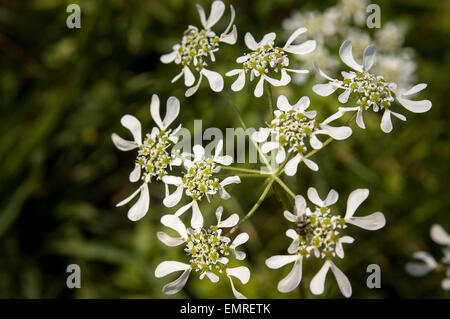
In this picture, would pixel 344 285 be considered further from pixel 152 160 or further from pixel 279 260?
pixel 152 160

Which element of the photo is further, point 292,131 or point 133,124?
point 133,124

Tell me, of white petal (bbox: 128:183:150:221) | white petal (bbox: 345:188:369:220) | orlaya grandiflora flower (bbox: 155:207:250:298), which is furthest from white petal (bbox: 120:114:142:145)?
white petal (bbox: 345:188:369:220)

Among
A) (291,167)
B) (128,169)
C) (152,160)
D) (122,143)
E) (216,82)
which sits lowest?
(291,167)

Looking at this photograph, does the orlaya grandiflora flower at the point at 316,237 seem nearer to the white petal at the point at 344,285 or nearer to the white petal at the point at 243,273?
the white petal at the point at 344,285

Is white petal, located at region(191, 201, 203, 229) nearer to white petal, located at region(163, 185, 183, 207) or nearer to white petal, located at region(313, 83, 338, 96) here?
white petal, located at region(163, 185, 183, 207)

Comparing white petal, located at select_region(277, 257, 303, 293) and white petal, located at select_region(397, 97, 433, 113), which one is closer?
white petal, located at select_region(277, 257, 303, 293)

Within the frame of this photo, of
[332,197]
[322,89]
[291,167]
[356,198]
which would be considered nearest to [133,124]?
[291,167]

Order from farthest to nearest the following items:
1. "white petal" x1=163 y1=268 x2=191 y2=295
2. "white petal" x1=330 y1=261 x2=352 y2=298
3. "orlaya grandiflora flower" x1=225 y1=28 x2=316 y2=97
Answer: "orlaya grandiflora flower" x1=225 y1=28 x2=316 y2=97
"white petal" x1=163 y1=268 x2=191 y2=295
"white petal" x1=330 y1=261 x2=352 y2=298

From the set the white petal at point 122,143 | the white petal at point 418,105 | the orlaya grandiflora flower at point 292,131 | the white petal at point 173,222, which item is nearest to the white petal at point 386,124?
the white petal at point 418,105
